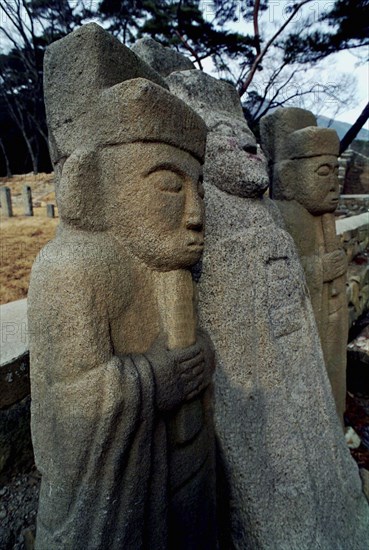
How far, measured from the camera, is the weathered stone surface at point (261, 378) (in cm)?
141

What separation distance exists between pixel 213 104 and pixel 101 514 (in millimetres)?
1592

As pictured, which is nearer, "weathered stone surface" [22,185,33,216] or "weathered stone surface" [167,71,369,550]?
"weathered stone surface" [167,71,369,550]

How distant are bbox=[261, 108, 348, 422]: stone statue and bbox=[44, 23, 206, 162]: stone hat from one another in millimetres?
1321

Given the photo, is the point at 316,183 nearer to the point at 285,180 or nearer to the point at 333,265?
the point at 285,180

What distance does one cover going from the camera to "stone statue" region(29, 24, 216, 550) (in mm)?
971

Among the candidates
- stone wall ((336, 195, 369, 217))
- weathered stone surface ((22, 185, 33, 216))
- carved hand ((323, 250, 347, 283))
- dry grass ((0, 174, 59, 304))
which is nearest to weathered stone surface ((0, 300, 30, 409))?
carved hand ((323, 250, 347, 283))

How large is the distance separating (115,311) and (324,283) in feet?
5.83

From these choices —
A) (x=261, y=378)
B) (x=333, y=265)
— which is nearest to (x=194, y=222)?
(x=261, y=378)

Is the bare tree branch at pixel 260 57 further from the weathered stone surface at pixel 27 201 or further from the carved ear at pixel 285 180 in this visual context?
the carved ear at pixel 285 180

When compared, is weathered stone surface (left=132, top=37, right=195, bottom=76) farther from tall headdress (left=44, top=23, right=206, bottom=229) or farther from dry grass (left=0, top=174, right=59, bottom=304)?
dry grass (left=0, top=174, right=59, bottom=304)

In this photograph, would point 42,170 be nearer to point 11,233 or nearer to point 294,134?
point 11,233

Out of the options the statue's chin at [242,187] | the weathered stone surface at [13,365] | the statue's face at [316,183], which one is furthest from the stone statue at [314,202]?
the weathered stone surface at [13,365]

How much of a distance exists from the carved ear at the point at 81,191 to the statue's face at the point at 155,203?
34 mm

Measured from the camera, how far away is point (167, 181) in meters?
1.09
